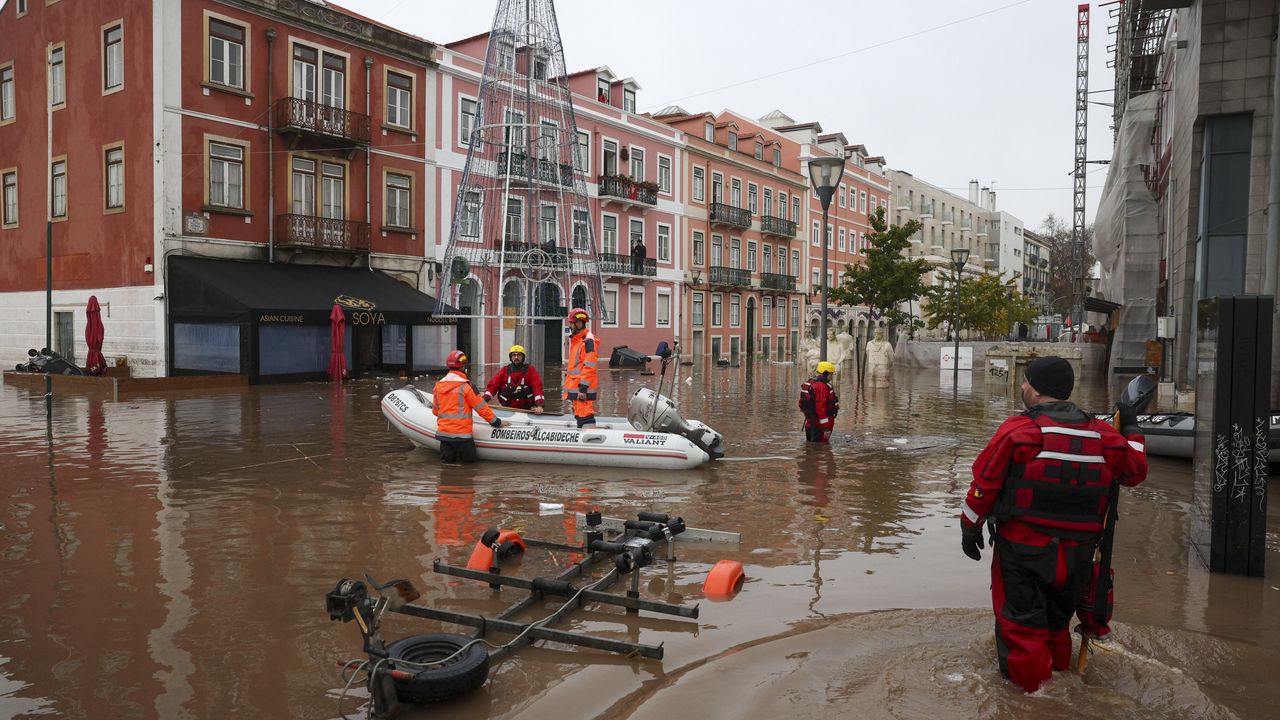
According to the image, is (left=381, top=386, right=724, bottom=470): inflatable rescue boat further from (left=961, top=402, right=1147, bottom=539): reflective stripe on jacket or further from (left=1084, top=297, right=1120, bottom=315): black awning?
(left=1084, top=297, right=1120, bottom=315): black awning

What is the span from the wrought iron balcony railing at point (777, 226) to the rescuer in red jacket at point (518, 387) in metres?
37.7

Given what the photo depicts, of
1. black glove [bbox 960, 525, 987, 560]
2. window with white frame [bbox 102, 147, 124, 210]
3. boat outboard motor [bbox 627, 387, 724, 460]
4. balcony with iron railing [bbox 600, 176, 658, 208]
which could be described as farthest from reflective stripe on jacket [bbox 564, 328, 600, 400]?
balcony with iron railing [bbox 600, 176, 658, 208]

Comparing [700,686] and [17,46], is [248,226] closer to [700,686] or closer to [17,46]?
[17,46]

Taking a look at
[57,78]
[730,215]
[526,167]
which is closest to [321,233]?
[526,167]

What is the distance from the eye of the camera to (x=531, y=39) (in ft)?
64.0

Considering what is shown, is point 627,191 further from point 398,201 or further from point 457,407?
point 457,407

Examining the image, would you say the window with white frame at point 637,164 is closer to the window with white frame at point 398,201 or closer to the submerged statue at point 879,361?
the window with white frame at point 398,201

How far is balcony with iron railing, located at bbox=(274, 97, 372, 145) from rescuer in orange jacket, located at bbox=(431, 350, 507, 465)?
16.5 m

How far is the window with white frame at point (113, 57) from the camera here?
78.2 feet

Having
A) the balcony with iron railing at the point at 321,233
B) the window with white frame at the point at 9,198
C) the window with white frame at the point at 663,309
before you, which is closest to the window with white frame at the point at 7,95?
the window with white frame at the point at 9,198

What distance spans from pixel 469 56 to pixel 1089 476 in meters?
30.1

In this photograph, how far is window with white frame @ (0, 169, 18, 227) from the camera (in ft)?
92.1

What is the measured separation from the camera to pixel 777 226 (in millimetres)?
49625

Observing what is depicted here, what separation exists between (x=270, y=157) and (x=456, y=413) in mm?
17053
